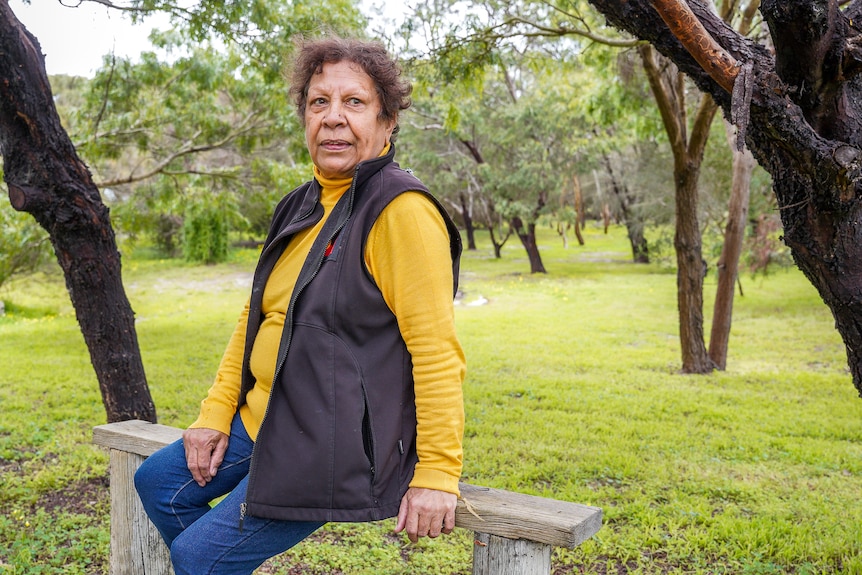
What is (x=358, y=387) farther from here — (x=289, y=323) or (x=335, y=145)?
(x=335, y=145)

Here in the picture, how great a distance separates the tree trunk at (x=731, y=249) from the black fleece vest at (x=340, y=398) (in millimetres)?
7382

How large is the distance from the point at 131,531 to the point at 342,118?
1864 mm

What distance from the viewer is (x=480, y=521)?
197cm

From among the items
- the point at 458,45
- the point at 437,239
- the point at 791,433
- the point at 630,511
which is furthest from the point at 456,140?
the point at 437,239

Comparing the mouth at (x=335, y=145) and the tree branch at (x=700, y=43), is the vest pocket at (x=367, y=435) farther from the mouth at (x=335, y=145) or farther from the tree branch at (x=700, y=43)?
the tree branch at (x=700, y=43)

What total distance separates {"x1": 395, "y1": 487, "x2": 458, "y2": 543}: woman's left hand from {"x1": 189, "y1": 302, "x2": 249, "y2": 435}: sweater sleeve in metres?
0.72

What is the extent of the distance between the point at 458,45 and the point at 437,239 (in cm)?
527

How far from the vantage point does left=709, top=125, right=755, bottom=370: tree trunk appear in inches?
332

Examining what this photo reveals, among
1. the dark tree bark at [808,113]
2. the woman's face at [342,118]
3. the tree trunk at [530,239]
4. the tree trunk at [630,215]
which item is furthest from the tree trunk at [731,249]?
the tree trunk at [630,215]

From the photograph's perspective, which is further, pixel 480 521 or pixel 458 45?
pixel 458 45

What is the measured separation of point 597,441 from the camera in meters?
5.82

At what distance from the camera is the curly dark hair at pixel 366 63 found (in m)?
2.24

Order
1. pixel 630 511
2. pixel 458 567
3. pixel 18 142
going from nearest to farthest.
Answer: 1. pixel 458 567
2. pixel 18 142
3. pixel 630 511

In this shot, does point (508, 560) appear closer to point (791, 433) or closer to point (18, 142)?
point (18, 142)
